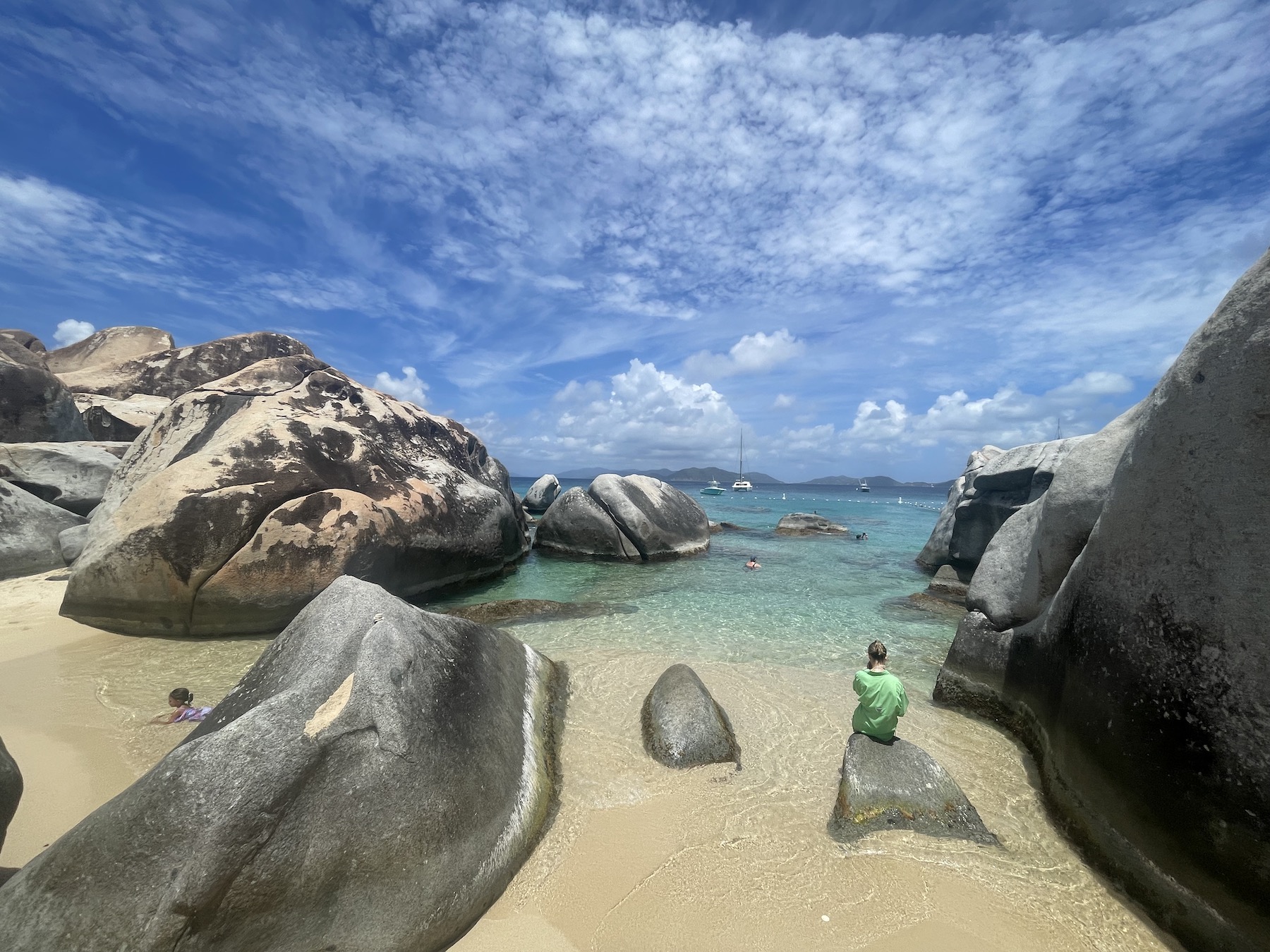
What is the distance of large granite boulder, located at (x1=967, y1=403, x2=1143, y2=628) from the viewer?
18.9 feet

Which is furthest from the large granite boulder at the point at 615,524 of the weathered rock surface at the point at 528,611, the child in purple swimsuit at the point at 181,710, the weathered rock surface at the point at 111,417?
the weathered rock surface at the point at 111,417

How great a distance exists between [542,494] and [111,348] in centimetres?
2252

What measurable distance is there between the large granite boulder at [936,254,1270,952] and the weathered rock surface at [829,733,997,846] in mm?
859

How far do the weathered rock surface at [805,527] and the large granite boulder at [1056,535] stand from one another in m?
21.7

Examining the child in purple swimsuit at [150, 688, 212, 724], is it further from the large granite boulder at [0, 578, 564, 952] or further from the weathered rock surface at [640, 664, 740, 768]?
the weathered rock surface at [640, 664, 740, 768]

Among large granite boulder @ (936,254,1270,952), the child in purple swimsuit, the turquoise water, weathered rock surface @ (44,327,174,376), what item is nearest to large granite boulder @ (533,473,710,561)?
the turquoise water

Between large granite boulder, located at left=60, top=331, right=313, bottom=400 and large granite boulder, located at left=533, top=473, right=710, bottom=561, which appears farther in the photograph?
large granite boulder, located at left=60, top=331, right=313, bottom=400

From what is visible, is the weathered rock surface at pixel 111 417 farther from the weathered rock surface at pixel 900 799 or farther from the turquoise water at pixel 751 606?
the weathered rock surface at pixel 900 799

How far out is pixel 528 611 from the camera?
1163cm

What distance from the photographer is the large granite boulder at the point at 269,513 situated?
8.56m

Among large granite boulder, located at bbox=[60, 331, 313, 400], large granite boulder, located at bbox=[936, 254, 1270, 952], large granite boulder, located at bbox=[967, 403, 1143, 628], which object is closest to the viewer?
large granite boulder, located at bbox=[936, 254, 1270, 952]

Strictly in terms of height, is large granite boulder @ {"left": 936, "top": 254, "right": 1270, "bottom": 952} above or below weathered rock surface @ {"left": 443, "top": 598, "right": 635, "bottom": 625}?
above

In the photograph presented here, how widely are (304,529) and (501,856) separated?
771 cm

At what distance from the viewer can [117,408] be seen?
21500 mm
